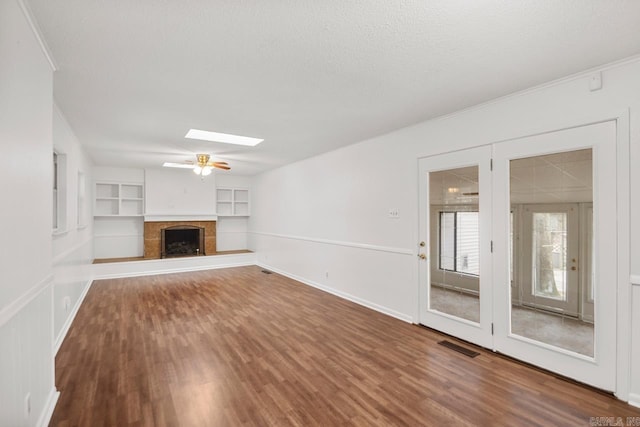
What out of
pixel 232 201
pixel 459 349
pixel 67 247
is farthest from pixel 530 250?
pixel 232 201

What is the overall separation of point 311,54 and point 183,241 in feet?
24.6

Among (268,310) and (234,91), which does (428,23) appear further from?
(268,310)

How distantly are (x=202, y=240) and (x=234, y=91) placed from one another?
6.24m

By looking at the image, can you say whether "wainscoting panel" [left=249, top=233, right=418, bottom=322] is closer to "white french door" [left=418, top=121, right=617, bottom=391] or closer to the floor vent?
"white french door" [left=418, top=121, right=617, bottom=391]

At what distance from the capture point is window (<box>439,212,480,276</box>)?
3.31 m

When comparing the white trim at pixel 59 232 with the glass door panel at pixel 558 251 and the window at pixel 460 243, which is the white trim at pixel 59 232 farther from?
the glass door panel at pixel 558 251

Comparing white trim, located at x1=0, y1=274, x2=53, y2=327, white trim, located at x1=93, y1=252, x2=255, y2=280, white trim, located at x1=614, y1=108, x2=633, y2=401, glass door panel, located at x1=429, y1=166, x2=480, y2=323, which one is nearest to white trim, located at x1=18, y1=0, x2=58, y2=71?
white trim, located at x1=0, y1=274, x2=53, y2=327

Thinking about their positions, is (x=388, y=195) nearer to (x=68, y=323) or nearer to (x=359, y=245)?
(x=359, y=245)

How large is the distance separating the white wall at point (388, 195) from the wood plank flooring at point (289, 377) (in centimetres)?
62

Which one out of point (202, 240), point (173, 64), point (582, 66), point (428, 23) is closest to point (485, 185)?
point (582, 66)

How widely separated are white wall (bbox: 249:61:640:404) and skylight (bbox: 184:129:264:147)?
1477mm

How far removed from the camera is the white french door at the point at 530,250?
7.88 ft

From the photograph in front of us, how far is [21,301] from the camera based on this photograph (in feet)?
5.41

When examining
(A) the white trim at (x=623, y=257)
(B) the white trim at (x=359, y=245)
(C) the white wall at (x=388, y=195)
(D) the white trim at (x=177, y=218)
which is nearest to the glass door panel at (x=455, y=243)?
(C) the white wall at (x=388, y=195)
